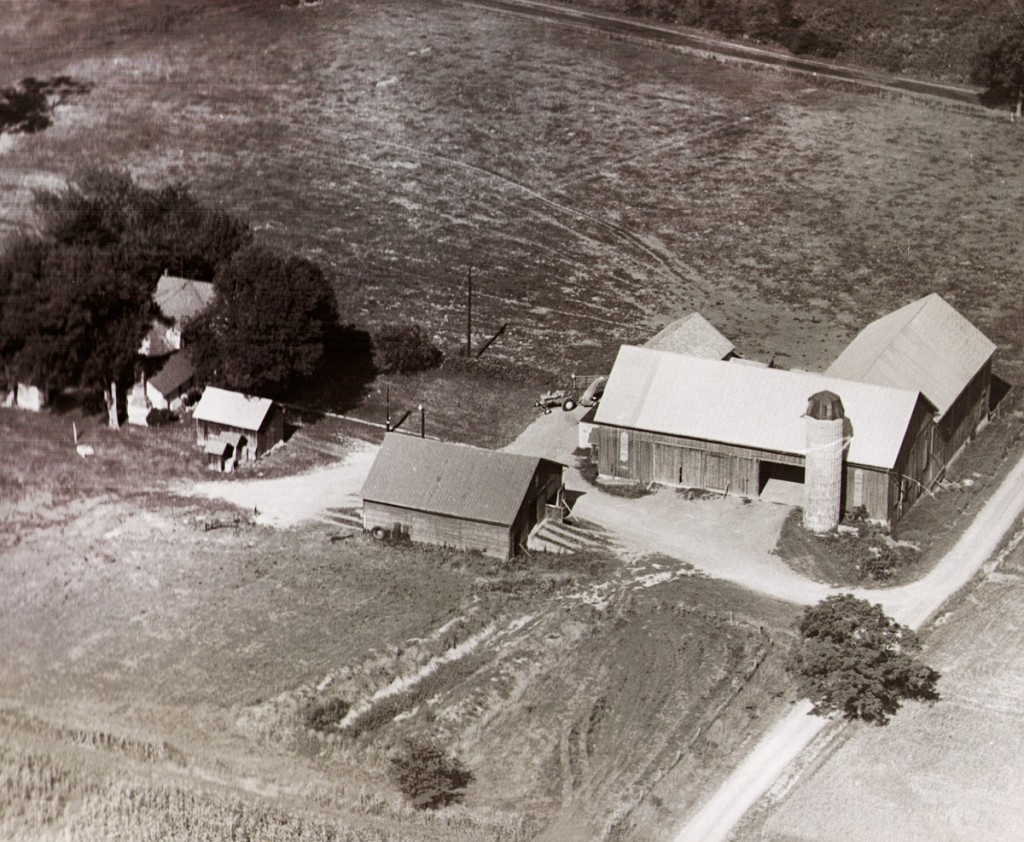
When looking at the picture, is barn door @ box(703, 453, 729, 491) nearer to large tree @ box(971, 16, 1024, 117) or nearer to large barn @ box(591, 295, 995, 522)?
large barn @ box(591, 295, 995, 522)

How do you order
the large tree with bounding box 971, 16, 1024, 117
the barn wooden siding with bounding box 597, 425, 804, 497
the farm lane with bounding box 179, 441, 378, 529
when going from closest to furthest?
the farm lane with bounding box 179, 441, 378, 529 < the barn wooden siding with bounding box 597, 425, 804, 497 < the large tree with bounding box 971, 16, 1024, 117

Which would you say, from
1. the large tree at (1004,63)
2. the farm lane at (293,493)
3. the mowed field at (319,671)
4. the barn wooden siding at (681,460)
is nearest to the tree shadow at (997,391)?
the barn wooden siding at (681,460)

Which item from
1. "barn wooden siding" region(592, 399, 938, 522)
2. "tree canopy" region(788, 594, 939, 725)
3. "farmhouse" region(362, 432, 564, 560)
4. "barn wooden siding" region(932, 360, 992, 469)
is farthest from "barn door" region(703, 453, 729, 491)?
"tree canopy" region(788, 594, 939, 725)

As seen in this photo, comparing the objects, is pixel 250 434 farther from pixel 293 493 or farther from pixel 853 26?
pixel 853 26

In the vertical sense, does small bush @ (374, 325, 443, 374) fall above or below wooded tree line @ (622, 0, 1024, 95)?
below

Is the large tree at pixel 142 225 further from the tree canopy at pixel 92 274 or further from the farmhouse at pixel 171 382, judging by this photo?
the farmhouse at pixel 171 382

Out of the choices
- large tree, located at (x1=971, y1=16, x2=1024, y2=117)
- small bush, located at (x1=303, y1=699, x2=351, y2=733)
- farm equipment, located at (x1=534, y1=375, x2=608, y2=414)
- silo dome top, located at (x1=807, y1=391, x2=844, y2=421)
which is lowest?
small bush, located at (x1=303, y1=699, x2=351, y2=733)

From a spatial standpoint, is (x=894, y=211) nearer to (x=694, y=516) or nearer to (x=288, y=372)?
(x=694, y=516)

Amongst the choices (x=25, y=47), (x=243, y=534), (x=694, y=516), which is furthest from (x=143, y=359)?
(x=694, y=516)
